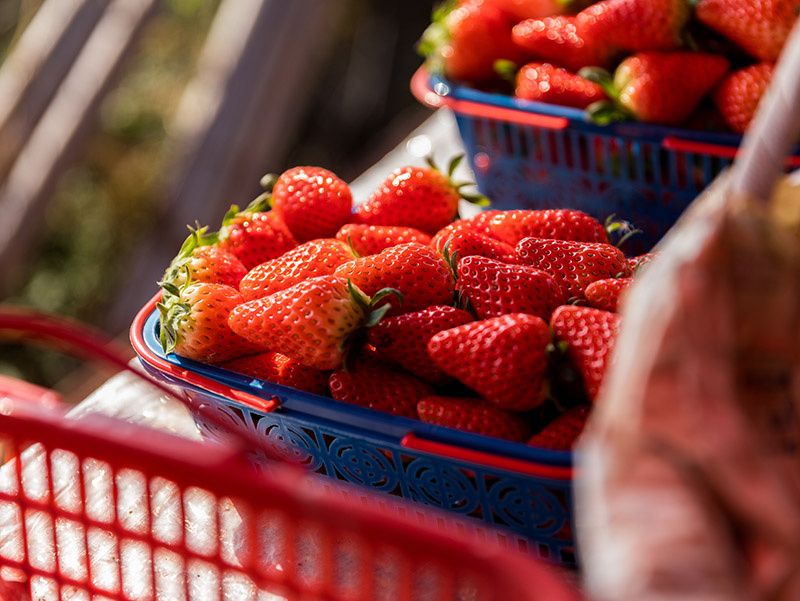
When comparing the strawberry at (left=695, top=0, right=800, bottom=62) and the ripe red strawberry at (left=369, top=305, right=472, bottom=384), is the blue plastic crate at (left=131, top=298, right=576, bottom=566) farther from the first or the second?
the strawberry at (left=695, top=0, right=800, bottom=62)

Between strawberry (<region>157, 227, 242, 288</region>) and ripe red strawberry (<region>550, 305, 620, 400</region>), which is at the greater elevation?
strawberry (<region>157, 227, 242, 288</region>)

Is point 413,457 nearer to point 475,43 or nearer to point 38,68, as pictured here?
point 475,43

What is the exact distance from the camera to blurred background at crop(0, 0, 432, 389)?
243 centimetres

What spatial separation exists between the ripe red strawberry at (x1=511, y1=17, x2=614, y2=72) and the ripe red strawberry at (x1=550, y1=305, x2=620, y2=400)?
24.6 inches

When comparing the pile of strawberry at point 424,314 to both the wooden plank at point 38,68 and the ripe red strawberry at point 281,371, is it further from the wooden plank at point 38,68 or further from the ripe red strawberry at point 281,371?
the wooden plank at point 38,68

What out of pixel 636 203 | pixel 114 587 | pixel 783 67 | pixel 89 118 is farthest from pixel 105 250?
pixel 783 67

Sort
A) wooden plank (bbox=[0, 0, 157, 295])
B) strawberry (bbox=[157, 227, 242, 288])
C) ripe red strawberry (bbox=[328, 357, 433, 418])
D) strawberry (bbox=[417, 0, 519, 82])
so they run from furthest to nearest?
1. wooden plank (bbox=[0, 0, 157, 295])
2. strawberry (bbox=[417, 0, 519, 82])
3. strawberry (bbox=[157, 227, 242, 288])
4. ripe red strawberry (bbox=[328, 357, 433, 418])

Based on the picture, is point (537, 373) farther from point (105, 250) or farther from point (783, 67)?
point (105, 250)

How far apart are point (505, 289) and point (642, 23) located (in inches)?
23.5

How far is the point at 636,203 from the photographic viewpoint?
1.31m

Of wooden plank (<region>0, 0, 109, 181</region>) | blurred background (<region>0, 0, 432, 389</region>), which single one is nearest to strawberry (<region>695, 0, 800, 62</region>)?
blurred background (<region>0, 0, 432, 389</region>)

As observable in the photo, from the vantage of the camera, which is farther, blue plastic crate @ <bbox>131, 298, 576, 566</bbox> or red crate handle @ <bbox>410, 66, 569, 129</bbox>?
red crate handle @ <bbox>410, 66, 569, 129</bbox>

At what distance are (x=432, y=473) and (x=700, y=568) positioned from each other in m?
0.36

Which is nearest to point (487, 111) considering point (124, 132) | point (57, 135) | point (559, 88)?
point (559, 88)
